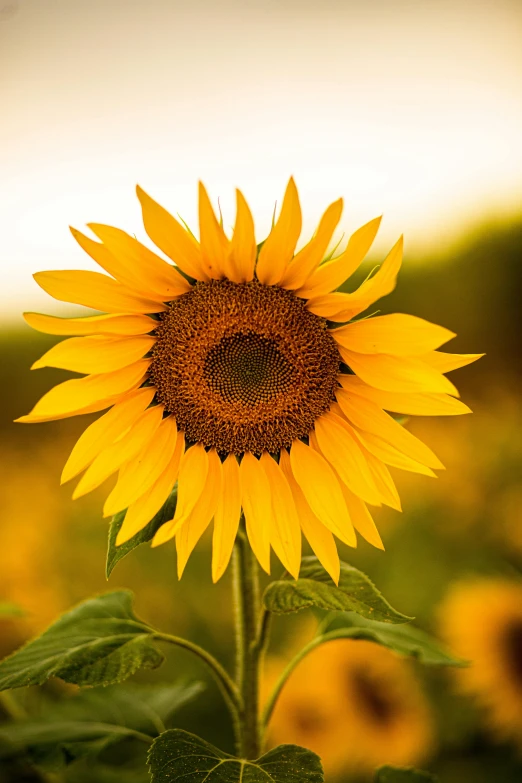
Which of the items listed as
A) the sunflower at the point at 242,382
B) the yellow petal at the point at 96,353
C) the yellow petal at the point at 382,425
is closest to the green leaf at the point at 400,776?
the sunflower at the point at 242,382

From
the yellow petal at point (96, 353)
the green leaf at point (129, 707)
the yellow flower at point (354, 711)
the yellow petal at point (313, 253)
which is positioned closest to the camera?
the yellow petal at point (313, 253)

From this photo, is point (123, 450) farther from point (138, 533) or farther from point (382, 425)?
point (382, 425)

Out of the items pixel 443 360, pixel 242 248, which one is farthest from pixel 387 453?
pixel 242 248

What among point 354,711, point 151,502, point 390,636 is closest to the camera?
point 151,502

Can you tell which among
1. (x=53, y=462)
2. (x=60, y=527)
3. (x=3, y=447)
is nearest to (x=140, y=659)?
(x=60, y=527)

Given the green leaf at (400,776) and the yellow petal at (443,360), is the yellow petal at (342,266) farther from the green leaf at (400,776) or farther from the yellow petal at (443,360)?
the green leaf at (400,776)

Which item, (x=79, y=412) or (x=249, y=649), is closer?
(x=79, y=412)
